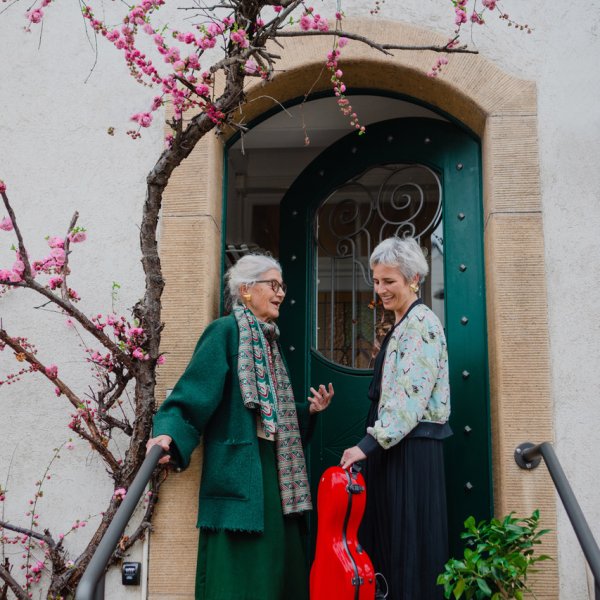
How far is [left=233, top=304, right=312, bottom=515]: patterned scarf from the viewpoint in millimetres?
3691

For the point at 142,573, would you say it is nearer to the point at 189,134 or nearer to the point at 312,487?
the point at 312,487

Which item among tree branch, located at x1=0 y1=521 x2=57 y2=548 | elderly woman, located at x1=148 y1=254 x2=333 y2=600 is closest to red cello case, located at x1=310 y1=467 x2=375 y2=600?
elderly woman, located at x1=148 y1=254 x2=333 y2=600

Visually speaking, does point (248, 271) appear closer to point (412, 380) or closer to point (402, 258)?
point (402, 258)

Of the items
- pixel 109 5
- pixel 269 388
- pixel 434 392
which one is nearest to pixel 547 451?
pixel 434 392

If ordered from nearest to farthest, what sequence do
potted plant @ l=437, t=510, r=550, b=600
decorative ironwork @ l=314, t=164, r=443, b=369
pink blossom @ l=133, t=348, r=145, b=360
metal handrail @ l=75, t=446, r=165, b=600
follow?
metal handrail @ l=75, t=446, r=165, b=600
potted plant @ l=437, t=510, r=550, b=600
pink blossom @ l=133, t=348, r=145, b=360
decorative ironwork @ l=314, t=164, r=443, b=369

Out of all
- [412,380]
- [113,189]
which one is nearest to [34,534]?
[113,189]

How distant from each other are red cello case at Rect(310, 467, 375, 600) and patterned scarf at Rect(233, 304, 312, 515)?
0.42m

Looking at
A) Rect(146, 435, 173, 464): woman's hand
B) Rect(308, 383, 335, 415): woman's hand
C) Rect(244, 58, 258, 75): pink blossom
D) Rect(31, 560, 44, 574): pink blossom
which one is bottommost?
Rect(31, 560, 44, 574): pink blossom

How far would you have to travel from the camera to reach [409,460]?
355 cm

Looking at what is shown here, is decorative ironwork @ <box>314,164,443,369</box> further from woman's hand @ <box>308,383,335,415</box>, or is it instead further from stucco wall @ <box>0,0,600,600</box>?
stucco wall @ <box>0,0,600,600</box>

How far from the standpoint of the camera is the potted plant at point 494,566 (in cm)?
316

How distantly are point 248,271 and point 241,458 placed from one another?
94cm

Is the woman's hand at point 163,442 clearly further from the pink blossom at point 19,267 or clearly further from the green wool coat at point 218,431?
the pink blossom at point 19,267

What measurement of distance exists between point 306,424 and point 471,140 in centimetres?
180
